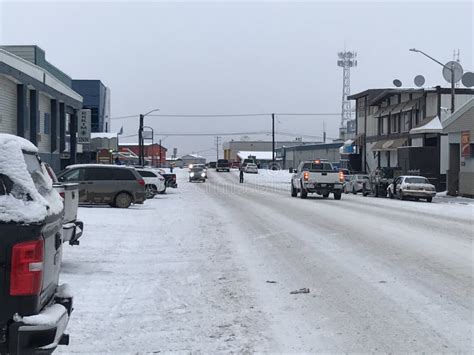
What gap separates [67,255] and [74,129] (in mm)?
37437

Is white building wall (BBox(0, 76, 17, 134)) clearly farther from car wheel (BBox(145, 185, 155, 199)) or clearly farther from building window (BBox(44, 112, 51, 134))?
building window (BBox(44, 112, 51, 134))

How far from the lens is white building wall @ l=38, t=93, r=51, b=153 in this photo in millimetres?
36672

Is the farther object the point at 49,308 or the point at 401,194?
the point at 401,194

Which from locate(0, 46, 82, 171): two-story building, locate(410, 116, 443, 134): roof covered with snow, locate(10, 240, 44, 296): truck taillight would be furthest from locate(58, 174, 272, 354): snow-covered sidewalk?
locate(410, 116, 443, 134): roof covered with snow

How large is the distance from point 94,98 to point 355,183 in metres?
43.0

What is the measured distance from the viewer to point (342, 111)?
122m

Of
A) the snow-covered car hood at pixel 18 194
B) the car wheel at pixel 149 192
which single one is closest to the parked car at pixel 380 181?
the car wheel at pixel 149 192

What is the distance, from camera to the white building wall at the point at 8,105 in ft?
93.5

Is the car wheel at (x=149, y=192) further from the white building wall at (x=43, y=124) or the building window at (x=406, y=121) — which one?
the building window at (x=406, y=121)

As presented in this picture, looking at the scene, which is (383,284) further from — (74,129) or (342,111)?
(342,111)

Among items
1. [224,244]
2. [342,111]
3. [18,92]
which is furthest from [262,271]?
[342,111]

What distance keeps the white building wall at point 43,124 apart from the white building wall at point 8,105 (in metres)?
5.07

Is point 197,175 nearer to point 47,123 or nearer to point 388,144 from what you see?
point 388,144

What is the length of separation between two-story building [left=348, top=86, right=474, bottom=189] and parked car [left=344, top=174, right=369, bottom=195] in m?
4.06
